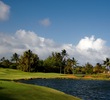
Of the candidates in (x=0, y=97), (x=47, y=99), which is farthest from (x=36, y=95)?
(x=0, y=97)

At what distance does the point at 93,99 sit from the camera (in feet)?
165

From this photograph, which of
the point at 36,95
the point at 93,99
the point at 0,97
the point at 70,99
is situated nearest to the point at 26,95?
the point at 36,95

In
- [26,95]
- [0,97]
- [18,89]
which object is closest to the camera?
[0,97]

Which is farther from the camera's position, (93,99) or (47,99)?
(93,99)

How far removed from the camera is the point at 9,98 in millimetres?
27469

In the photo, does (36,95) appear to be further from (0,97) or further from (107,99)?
(107,99)

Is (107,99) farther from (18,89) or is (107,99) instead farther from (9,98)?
(9,98)

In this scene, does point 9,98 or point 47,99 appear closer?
point 9,98

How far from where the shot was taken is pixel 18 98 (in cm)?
2845

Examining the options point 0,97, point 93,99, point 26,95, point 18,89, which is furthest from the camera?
point 93,99

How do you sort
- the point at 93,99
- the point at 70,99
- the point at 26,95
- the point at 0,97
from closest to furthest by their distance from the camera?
1. the point at 0,97
2. the point at 26,95
3. the point at 70,99
4. the point at 93,99

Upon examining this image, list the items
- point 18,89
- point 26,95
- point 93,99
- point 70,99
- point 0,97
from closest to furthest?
point 0,97
point 26,95
point 18,89
point 70,99
point 93,99

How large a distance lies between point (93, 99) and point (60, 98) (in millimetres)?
18440

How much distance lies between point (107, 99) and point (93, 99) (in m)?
3.37
